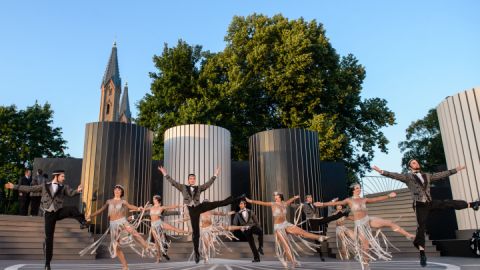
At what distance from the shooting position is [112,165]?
14539mm

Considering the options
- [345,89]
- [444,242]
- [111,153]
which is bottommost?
[444,242]

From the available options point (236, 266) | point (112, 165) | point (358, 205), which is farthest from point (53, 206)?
point (112, 165)

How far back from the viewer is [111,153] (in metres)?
14.7

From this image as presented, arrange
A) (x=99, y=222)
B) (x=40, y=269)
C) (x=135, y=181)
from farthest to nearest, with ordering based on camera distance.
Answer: (x=135, y=181)
(x=99, y=222)
(x=40, y=269)

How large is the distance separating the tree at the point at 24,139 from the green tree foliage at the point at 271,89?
40.7 feet

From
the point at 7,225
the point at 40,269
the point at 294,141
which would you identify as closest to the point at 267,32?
the point at 294,141

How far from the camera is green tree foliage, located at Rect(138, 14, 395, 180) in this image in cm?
2573

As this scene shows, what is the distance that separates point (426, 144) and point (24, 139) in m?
43.6

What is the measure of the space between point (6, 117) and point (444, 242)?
3426 cm

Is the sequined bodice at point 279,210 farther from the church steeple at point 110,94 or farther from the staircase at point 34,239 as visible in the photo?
the church steeple at point 110,94

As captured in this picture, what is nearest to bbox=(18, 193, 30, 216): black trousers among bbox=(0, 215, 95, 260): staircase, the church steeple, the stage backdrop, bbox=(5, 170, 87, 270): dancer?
bbox=(0, 215, 95, 260): staircase

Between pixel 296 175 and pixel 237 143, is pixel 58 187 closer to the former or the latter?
pixel 296 175

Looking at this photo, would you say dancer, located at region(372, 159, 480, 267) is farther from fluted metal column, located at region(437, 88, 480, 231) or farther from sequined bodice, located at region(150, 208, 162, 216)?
sequined bodice, located at region(150, 208, 162, 216)

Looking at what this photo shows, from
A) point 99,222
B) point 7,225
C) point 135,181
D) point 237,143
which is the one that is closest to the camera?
point 7,225
